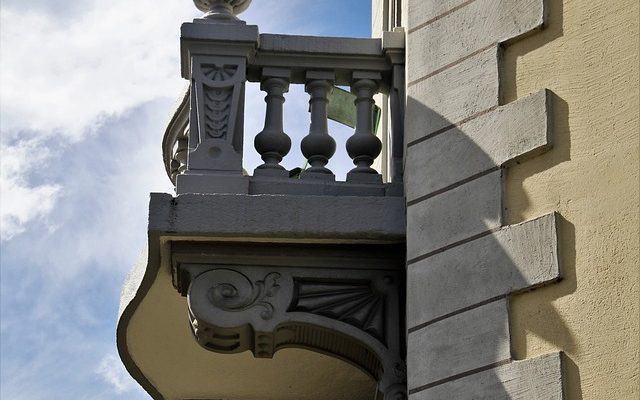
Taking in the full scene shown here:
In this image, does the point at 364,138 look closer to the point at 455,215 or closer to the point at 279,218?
the point at 279,218

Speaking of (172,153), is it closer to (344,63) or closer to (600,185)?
(344,63)

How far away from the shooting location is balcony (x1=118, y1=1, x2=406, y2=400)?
848cm

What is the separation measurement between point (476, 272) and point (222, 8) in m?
2.36

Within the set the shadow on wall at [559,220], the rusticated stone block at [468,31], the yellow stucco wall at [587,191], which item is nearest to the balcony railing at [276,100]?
the rusticated stone block at [468,31]

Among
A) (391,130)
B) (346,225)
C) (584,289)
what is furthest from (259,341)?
(584,289)

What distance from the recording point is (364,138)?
904 cm

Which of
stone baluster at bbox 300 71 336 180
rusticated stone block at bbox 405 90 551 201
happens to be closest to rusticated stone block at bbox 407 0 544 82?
rusticated stone block at bbox 405 90 551 201

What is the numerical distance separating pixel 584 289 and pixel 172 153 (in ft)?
10.4

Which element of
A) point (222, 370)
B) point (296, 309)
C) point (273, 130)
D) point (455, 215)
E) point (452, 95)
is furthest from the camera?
point (222, 370)

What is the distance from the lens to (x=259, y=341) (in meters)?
8.59

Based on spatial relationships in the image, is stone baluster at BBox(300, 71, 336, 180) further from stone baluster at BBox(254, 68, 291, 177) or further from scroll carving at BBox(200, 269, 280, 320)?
scroll carving at BBox(200, 269, 280, 320)

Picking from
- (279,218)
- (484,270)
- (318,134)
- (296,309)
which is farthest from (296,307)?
(484,270)

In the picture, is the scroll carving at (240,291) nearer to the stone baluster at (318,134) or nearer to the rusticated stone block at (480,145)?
the stone baluster at (318,134)

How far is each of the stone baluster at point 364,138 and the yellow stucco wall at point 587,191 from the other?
44.3 inches
